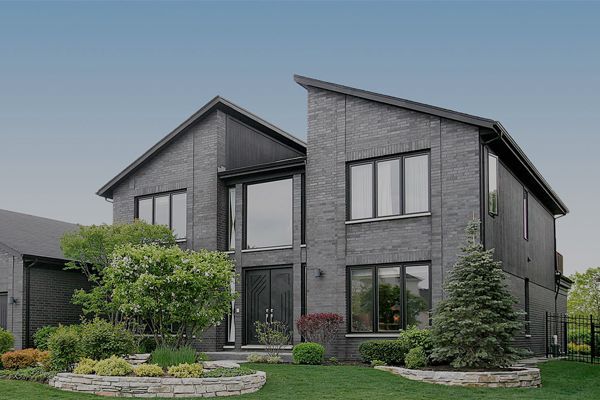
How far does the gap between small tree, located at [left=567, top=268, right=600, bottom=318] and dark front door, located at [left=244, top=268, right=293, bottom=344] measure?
28050mm

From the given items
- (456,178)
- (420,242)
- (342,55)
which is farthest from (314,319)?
(342,55)

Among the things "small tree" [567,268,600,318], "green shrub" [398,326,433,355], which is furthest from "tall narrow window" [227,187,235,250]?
"small tree" [567,268,600,318]

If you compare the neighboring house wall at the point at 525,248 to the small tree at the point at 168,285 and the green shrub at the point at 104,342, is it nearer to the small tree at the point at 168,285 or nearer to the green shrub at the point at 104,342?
the small tree at the point at 168,285

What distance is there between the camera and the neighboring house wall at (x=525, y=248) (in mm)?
20531

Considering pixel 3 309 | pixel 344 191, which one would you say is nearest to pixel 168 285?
pixel 344 191

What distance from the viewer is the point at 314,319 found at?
19953 mm

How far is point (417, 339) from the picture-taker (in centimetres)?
1770

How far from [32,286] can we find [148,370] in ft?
34.8

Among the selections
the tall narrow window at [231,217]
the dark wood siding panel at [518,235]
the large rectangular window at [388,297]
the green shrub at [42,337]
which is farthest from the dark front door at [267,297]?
the dark wood siding panel at [518,235]

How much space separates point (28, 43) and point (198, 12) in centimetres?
534

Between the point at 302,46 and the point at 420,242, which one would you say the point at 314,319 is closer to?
the point at 420,242

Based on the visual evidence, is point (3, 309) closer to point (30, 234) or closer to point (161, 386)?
point (30, 234)

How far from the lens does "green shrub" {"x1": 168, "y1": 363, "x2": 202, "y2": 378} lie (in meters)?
14.6

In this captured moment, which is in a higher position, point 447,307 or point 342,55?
point 342,55
